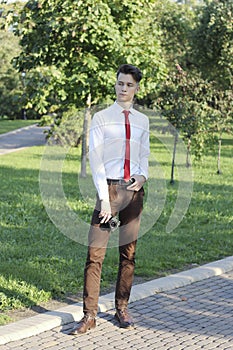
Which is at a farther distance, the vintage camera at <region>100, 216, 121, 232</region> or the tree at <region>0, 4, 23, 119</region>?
the tree at <region>0, 4, 23, 119</region>

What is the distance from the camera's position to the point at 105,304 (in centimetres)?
602

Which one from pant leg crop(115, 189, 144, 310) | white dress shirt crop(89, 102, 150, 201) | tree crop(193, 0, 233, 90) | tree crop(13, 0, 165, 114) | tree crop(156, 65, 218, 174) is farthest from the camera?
tree crop(193, 0, 233, 90)

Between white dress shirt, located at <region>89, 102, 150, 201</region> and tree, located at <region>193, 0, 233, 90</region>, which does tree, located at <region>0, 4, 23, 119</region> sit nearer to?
tree, located at <region>193, 0, 233, 90</region>

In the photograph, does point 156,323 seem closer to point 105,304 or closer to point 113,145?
point 105,304

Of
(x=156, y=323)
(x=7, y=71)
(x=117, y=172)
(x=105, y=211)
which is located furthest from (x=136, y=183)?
(x=7, y=71)

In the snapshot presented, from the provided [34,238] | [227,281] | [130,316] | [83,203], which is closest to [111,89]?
[83,203]

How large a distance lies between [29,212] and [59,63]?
547 cm

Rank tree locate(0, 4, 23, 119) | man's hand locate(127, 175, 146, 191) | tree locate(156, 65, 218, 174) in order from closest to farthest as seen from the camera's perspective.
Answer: man's hand locate(127, 175, 146, 191), tree locate(156, 65, 218, 174), tree locate(0, 4, 23, 119)

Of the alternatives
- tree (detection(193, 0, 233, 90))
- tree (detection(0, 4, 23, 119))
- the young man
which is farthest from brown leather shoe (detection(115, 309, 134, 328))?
tree (detection(0, 4, 23, 119))

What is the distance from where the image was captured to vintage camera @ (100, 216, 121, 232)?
17.2ft

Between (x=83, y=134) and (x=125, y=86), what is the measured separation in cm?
1141

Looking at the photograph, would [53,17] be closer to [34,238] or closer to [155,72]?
[155,72]

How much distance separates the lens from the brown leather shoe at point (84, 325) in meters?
5.33

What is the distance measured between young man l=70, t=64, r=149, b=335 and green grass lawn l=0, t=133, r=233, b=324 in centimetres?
87
